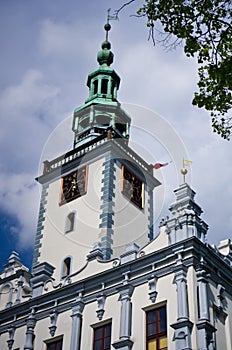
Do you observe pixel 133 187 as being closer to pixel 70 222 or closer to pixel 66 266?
pixel 70 222

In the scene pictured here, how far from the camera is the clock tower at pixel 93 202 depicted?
31.6 m

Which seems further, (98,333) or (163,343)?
(98,333)

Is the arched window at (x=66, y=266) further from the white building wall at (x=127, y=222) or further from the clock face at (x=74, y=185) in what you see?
the clock face at (x=74, y=185)

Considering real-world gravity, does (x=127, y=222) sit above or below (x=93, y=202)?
below

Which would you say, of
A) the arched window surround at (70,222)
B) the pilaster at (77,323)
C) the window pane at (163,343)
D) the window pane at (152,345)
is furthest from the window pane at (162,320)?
the arched window surround at (70,222)

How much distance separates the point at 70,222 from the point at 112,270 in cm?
833

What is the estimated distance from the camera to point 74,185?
35.4m


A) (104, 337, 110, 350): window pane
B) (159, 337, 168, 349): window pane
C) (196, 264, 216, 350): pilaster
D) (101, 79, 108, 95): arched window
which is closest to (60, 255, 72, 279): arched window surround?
(104, 337, 110, 350): window pane

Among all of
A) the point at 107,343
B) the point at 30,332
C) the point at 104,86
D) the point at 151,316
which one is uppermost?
the point at 104,86

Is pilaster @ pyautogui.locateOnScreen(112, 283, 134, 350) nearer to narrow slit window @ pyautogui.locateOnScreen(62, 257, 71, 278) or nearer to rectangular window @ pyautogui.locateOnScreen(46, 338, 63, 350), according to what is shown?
rectangular window @ pyautogui.locateOnScreen(46, 338, 63, 350)

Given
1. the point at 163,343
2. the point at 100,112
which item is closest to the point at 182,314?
the point at 163,343

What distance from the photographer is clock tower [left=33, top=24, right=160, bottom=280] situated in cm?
3161

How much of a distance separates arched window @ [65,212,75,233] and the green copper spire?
686 centimetres

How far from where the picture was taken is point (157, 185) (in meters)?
38.0
